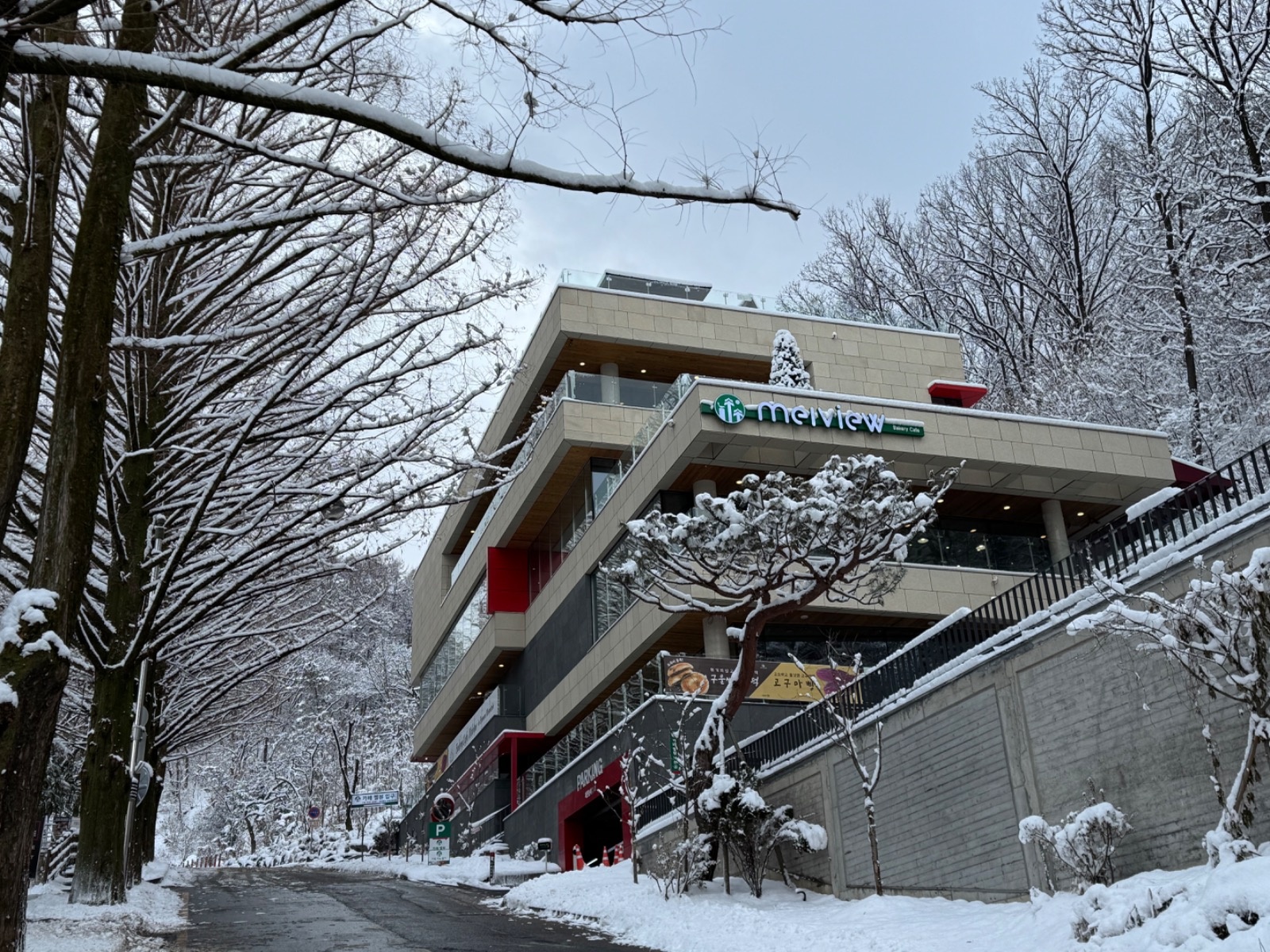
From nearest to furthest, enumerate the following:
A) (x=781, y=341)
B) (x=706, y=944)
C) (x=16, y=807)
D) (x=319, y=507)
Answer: (x=16, y=807) → (x=319, y=507) → (x=706, y=944) → (x=781, y=341)

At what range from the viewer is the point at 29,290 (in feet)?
23.8

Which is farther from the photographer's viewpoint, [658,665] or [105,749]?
[658,665]

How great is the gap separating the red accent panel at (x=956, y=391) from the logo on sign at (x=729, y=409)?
11833 millimetres

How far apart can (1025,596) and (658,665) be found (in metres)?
13.7

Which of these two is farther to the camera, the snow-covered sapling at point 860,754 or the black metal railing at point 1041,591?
the snow-covered sapling at point 860,754

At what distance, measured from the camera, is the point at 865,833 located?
1808 cm

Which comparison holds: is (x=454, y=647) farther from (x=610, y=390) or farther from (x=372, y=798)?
(x=610, y=390)

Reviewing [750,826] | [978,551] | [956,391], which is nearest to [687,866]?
[750,826]

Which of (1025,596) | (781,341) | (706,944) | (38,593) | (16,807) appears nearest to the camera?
(16,807)

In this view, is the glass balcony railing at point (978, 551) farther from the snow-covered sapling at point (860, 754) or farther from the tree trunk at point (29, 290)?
the tree trunk at point (29, 290)

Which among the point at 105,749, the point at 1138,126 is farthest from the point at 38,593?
the point at 1138,126

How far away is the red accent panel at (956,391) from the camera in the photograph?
126 ft

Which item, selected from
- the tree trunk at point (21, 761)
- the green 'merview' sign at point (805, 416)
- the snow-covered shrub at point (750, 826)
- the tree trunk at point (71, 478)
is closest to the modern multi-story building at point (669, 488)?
the green 'merview' sign at point (805, 416)

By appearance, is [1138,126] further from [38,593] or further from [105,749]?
[38,593]
